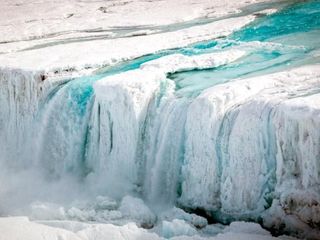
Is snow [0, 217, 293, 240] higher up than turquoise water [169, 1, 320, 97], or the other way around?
turquoise water [169, 1, 320, 97]

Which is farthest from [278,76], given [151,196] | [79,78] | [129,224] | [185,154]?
[79,78]

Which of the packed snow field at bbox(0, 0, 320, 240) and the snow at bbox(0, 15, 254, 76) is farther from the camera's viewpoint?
the snow at bbox(0, 15, 254, 76)

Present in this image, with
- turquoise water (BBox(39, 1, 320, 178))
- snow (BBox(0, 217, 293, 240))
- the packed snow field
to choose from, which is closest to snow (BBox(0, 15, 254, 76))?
the packed snow field

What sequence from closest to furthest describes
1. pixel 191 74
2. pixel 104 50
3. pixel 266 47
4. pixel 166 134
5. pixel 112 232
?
pixel 112 232 → pixel 166 134 → pixel 191 74 → pixel 266 47 → pixel 104 50

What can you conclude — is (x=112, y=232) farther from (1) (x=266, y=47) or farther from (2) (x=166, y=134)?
(1) (x=266, y=47)

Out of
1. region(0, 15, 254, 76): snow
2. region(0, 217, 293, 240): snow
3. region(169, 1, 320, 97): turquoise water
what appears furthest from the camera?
region(0, 15, 254, 76): snow

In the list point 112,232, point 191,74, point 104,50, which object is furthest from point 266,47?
point 112,232

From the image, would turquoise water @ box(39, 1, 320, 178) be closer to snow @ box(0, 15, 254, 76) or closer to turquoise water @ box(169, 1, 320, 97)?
turquoise water @ box(169, 1, 320, 97)

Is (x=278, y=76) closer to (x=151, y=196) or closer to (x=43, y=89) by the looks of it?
(x=151, y=196)
